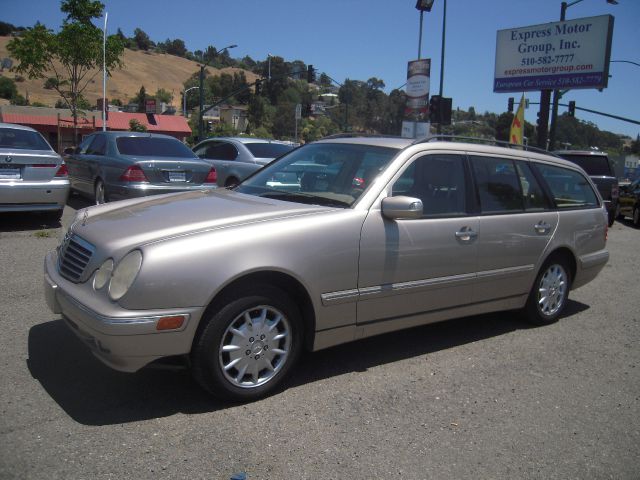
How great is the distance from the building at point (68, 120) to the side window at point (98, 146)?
31701 mm

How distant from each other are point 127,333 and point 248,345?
0.73m

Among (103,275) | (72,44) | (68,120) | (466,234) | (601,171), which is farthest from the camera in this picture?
(68,120)

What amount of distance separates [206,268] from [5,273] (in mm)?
3866

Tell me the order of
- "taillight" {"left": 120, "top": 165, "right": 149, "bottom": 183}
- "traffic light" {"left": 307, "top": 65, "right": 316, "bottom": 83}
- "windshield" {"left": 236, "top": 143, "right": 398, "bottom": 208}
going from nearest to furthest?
"windshield" {"left": 236, "top": 143, "right": 398, "bottom": 208} < "taillight" {"left": 120, "top": 165, "right": 149, "bottom": 183} < "traffic light" {"left": 307, "top": 65, "right": 316, "bottom": 83}

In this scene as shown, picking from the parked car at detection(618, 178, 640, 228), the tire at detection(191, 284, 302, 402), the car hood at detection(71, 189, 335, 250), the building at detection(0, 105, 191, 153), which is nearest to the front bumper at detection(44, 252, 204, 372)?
the tire at detection(191, 284, 302, 402)

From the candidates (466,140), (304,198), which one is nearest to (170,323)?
(304,198)

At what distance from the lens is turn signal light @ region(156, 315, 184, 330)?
306 centimetres

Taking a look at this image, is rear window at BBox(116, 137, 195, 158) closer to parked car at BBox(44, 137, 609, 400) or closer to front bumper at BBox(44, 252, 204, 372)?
parked car at BBox(44, 137, 609, 400)

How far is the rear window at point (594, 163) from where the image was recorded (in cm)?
1431

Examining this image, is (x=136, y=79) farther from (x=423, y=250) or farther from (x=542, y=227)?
(x=423, y=250)

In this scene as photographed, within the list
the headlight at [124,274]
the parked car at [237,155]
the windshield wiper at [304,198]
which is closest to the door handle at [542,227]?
the windshield wiper at [304,198]

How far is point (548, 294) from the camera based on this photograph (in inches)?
214

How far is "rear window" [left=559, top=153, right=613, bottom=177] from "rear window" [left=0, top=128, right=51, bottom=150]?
11.7 metres

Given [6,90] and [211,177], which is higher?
[6,90]
